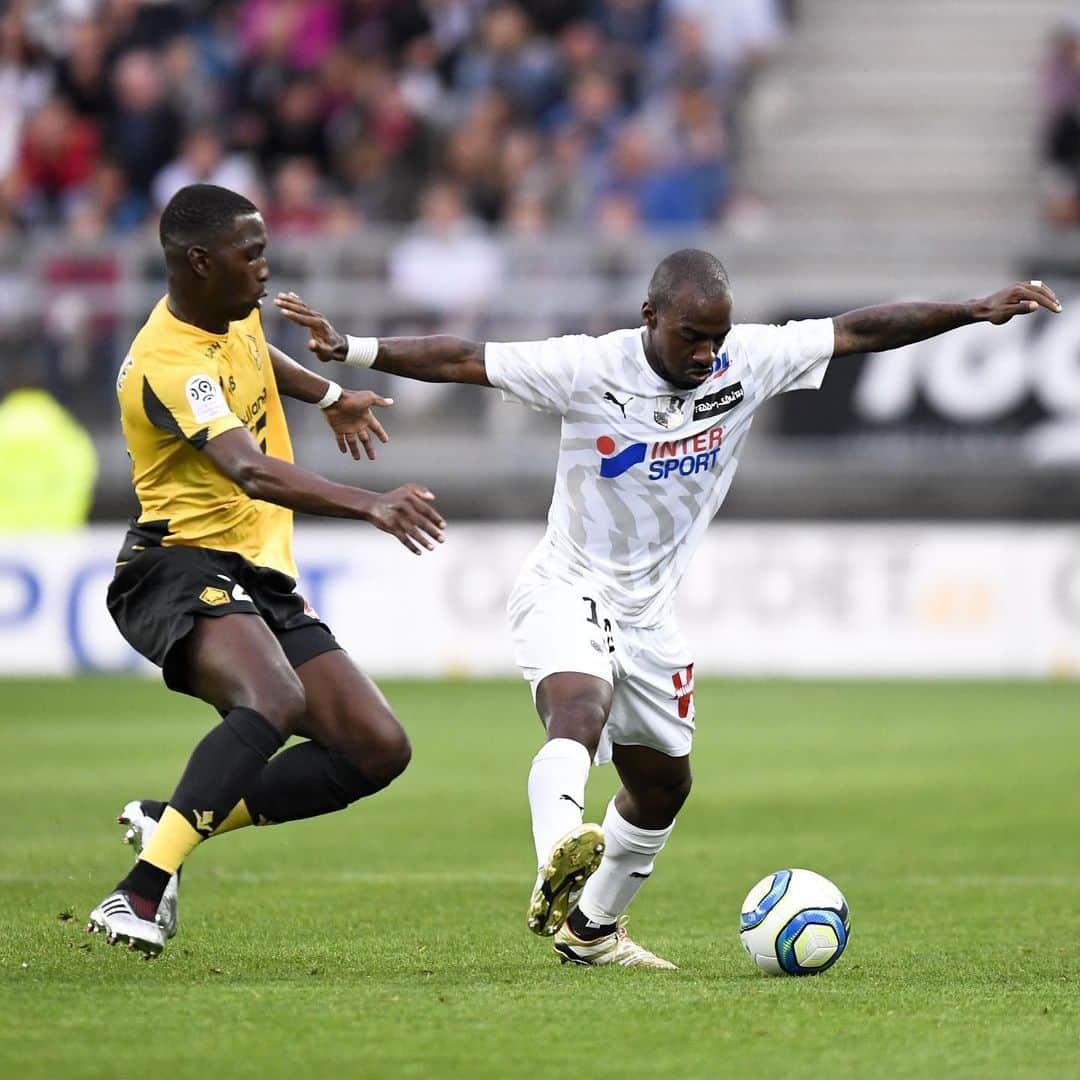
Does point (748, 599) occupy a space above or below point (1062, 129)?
below

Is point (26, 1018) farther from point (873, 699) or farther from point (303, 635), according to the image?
point (873, 699)

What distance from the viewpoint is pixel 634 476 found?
6.87m

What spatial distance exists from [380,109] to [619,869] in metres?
14.0

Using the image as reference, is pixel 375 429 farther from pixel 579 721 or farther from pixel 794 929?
pixel 794 929

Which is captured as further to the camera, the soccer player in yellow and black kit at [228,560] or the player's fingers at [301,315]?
the player's fingers at [301,315]

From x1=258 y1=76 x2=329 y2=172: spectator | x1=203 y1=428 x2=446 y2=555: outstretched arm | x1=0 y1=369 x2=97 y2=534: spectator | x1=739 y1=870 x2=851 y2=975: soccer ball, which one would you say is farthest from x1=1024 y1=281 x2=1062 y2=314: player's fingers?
x1=258 y1=76 x2=329 y2=172: spectator

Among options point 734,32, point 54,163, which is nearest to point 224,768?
point 54,163

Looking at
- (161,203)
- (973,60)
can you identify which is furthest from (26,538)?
(973,60)

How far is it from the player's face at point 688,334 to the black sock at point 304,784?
1.63 m

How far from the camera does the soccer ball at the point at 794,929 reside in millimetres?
6449

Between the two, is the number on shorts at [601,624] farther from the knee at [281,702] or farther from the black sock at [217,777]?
the black sock at [217,777]

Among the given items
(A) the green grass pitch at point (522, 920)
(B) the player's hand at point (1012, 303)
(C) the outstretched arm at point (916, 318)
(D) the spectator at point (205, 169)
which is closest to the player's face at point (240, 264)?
(C) the outstretched arm at point (916, 318)

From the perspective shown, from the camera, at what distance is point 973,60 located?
72.8 feet

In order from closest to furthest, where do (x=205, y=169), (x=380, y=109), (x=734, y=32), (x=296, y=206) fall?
(x=205, y=169), (x=296, y=206), (x=380, y=109), (x=734, y=32)
